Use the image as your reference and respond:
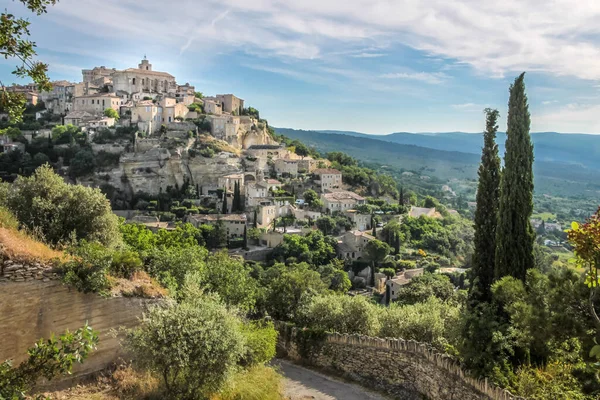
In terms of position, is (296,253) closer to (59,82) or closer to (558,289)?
(558,289)

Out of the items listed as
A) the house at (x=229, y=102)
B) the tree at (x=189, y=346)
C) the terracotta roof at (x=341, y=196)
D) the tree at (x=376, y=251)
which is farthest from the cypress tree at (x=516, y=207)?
the house at (x=229, y=102)

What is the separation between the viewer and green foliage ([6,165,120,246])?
1346cm

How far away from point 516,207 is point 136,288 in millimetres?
9544

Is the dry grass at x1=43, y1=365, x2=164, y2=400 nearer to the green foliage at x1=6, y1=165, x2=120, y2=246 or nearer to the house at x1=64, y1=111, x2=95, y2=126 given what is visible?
the green foliage at x1=6, y1=165, x2=120, y2=246

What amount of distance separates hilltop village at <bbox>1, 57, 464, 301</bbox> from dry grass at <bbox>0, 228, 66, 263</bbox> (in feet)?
151

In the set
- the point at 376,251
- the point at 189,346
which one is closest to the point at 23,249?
the point at 189,346

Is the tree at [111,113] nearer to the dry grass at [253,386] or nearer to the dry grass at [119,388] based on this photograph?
the dry grass at [253,386]

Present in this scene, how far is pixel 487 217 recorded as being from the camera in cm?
1399

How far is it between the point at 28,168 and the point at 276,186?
3576 cm

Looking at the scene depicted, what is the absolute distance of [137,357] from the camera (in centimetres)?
905

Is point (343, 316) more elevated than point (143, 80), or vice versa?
point (143, 80)

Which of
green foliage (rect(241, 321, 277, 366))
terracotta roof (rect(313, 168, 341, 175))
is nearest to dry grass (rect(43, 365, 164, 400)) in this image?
green foliage (rect(241, 321, 277, 366))

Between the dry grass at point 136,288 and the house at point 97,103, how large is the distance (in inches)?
3125

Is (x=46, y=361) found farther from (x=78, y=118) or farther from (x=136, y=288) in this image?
(x=78, y=118)
